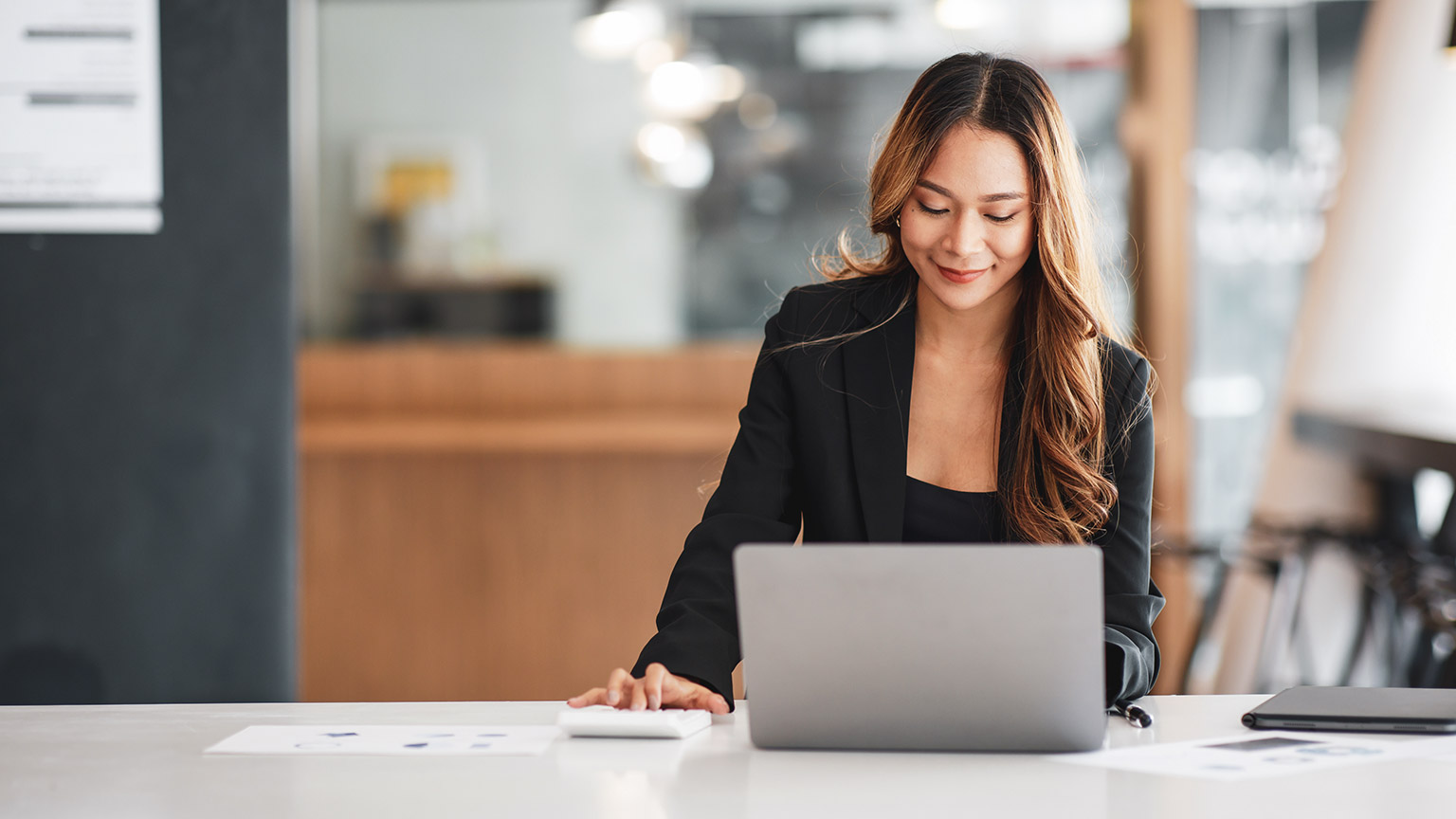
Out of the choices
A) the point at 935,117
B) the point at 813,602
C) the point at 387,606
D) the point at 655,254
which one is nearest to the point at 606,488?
the point at 387,606

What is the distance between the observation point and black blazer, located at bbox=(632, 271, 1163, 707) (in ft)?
5.16

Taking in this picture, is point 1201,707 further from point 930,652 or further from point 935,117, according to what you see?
point 935,117

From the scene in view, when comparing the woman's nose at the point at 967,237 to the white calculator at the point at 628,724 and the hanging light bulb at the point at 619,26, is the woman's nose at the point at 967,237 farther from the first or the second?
the hanging light bulb at the point at 619,26

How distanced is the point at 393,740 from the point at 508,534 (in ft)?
9.70

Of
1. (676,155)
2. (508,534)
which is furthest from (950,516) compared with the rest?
(676,155)

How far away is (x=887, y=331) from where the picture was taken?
1755 mm

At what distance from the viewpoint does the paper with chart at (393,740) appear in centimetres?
127

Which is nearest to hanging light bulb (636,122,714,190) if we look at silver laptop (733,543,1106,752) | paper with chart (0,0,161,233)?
paper with chart (0,0,161,233)

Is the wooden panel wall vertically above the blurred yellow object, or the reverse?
the blurred yellow object

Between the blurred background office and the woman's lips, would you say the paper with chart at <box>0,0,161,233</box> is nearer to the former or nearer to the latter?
the blurred background office

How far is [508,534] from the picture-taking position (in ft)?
13.9

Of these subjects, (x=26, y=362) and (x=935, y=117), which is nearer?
(x=935, y=117)

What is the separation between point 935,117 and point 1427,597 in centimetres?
144

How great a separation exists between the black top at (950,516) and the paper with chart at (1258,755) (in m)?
0.44
